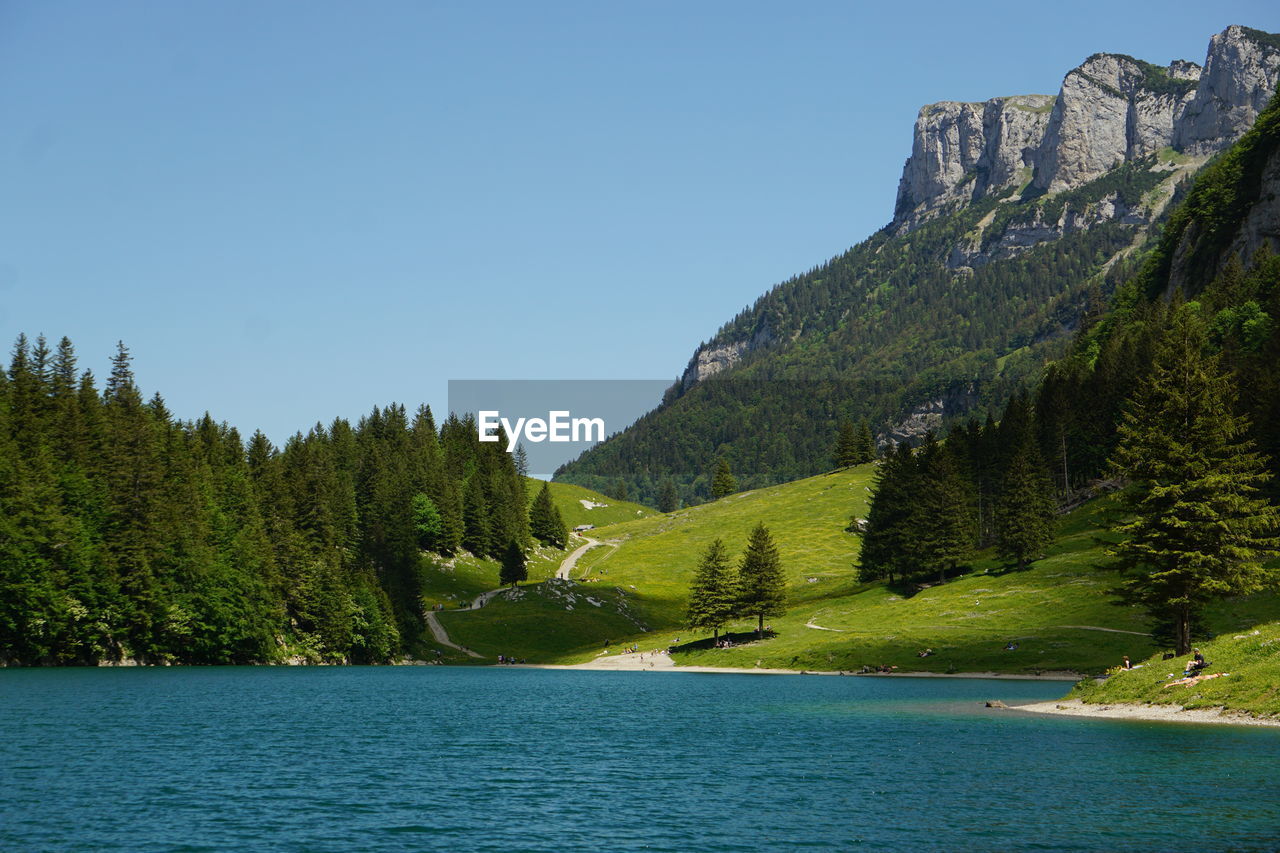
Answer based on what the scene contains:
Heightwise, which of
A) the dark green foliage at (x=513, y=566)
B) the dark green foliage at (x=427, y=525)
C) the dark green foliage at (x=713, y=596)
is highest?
the dark green foliage at (x=427, y=525)

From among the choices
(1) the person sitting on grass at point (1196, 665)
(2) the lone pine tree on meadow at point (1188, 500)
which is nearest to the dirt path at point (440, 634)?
(2) the lone pine tree on meadow at point (1188, 500)

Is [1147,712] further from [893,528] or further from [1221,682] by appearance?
[893,528]

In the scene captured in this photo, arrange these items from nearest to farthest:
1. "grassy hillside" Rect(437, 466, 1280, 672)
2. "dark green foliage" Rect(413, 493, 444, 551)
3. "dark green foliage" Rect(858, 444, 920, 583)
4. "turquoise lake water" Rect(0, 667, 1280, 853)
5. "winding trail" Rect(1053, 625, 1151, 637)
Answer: "turquoise lake water" Rect(0, 667, 1280, 853)
"winding trail" Rect(1053, 625, 1151, 637)
"grassy hillside" Rect(437, 466, 1280, 672)
"dark green foliage" Rect(858, 444, 920, 583)
"dark green foliage" Rect(413, 493, 444, 551)

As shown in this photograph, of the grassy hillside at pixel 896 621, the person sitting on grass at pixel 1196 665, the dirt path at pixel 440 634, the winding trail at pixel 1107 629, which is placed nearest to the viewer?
the person sitting on grass at pixel 1196 665

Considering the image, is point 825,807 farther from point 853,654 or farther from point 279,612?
point 279,612

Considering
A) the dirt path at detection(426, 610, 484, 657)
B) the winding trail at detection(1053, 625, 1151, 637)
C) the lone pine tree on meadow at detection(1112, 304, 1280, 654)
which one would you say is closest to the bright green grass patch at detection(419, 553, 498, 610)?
the dirt path at detection(426, 610, 484, 657)

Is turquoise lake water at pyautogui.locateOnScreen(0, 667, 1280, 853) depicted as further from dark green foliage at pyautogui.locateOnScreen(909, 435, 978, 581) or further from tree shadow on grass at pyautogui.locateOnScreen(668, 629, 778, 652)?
dark green foliage at pyautogui.locateOnScreen(909, 435, 978, 581)

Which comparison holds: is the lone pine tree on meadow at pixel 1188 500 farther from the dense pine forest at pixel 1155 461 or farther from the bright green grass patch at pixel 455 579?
the bright green grass patch at pixel 455 579
